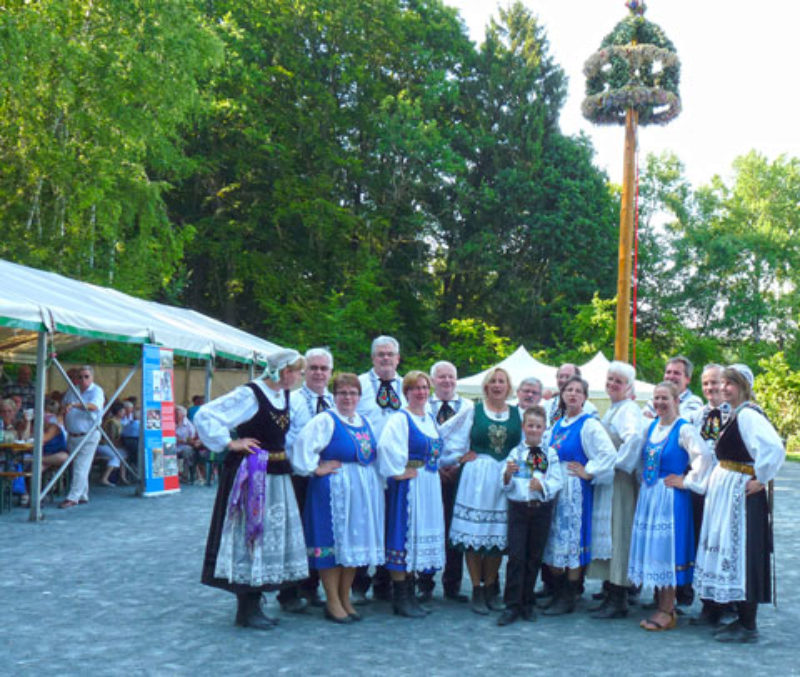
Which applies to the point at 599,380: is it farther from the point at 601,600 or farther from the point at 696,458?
the point at 696,458

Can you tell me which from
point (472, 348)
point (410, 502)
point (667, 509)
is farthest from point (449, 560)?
point (472, 348)

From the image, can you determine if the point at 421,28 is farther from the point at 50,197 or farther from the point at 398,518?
the point at 398,518

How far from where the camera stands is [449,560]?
20.7 feet

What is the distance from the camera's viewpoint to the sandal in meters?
5.57

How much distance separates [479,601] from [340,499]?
1.17 m

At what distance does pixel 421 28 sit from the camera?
100ft

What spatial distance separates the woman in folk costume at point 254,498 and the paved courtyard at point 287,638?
0.32 meters

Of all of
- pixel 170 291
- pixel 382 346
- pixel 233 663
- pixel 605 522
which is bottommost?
pixel 233 663

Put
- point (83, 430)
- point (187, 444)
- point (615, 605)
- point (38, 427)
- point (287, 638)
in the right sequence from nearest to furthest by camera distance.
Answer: point (287, 638)
point (615, 605)
point (38, 427)
point (83, 430)
point (187, 444)

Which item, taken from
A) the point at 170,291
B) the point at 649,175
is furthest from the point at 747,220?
the point at 170,291

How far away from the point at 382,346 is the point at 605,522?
6.12 ft

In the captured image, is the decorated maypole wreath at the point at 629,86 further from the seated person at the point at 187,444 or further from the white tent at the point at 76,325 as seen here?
the seated person at the point at 187,444

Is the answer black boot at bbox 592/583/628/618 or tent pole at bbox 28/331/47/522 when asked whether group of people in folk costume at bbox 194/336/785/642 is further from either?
tent pole at bbox 28/331/47/522

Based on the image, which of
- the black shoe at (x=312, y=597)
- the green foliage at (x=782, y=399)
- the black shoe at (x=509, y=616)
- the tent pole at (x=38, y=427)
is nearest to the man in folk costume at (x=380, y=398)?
the black shoe at (x=312, y=597)
